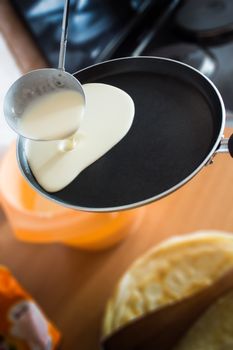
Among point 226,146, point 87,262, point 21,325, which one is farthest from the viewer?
point 87,262

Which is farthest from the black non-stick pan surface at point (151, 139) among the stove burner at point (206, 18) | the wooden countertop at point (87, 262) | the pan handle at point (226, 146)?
the stove burner at point (206, 18)

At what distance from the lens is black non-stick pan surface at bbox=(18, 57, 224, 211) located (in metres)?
0.45

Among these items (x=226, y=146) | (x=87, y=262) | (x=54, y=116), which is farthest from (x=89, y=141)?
(x=87, y=262)

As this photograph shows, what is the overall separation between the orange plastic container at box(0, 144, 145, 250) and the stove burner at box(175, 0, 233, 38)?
0.36 metres

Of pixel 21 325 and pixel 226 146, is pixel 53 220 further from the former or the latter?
pixel 226 146

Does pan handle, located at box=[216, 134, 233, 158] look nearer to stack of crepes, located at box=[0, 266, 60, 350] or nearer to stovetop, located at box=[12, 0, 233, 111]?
stovetop, located at box=[12, 0, 233, 111]

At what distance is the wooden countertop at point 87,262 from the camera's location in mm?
755

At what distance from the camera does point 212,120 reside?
48 centimetres

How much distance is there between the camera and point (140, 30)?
86cm

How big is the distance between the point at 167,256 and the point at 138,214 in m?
0.12

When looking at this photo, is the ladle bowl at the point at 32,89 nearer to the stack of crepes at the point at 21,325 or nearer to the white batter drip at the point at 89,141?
the white batter drip at the point at 89,141

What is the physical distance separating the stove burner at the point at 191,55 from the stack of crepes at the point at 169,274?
0.94ft

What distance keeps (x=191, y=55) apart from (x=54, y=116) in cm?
38

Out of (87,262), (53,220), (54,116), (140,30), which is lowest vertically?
(87,262)
